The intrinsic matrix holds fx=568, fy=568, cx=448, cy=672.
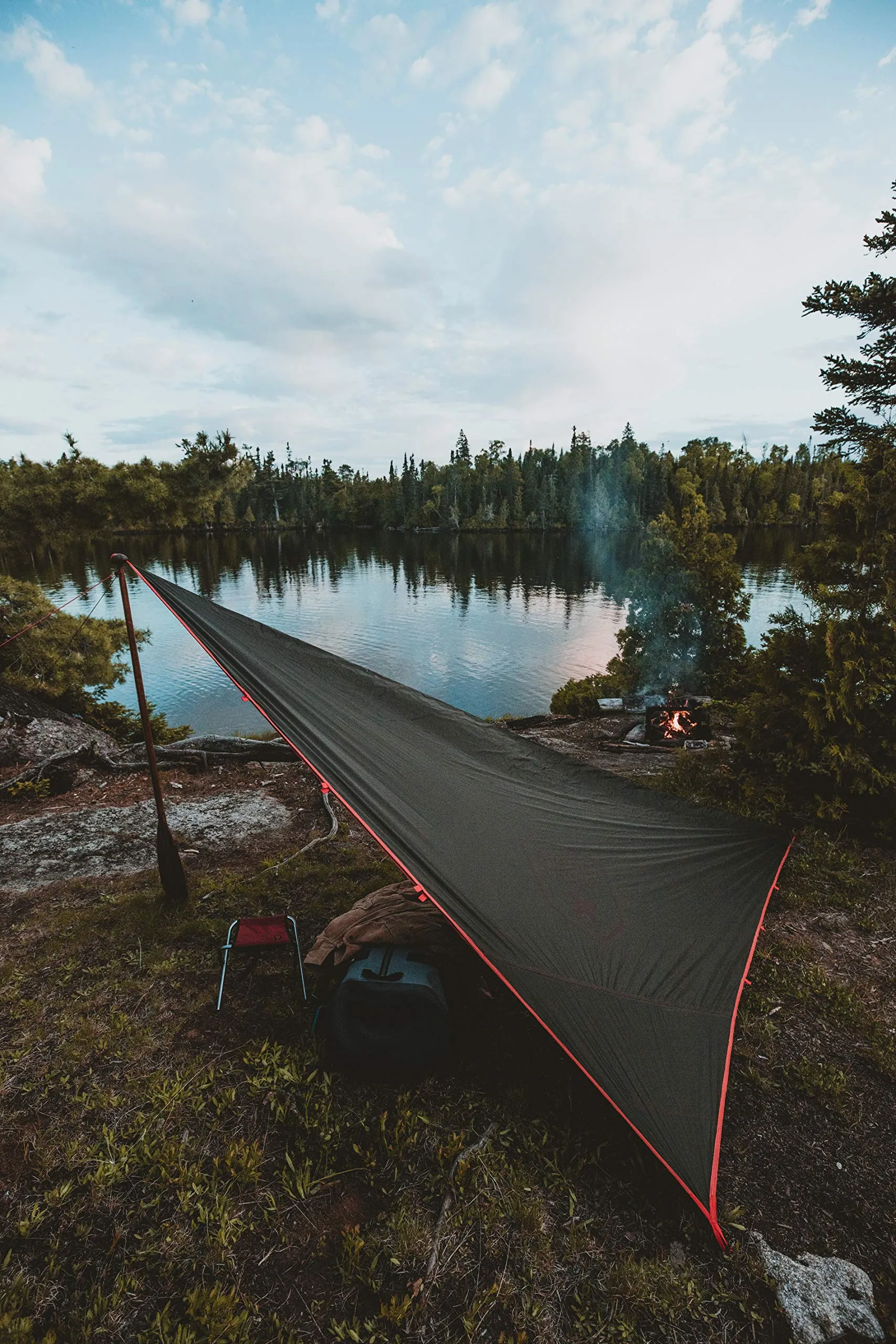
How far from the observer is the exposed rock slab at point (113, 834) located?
6.84 metres

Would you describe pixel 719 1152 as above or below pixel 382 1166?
above

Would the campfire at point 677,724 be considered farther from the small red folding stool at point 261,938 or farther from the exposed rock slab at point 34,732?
the exposed rock slab at point 34,732

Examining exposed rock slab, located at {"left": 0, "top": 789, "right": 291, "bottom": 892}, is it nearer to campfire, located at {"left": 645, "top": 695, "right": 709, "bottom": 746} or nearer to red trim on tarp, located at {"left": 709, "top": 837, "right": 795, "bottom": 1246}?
red trim on tarp, located at {"left": 709, "top": 837, "right": 795, "bottom": 1246}

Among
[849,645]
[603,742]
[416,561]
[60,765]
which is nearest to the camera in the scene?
[849,645]

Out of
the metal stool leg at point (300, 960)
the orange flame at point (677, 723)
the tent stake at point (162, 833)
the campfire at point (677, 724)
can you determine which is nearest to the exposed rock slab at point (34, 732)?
the tent stake at point (162, 833)

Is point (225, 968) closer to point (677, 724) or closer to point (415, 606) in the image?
point (677, 724)

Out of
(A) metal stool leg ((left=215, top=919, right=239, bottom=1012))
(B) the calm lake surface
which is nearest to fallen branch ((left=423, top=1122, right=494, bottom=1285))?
(A) metal stool leg ((left=215, top=919, right=239, bottom=1012))

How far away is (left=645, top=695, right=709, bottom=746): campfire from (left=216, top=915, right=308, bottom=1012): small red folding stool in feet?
30.7

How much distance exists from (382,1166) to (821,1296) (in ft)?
7.48

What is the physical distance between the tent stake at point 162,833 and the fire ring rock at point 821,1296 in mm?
5256

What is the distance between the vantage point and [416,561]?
65.6 m

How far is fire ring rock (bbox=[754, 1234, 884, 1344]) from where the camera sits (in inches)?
103

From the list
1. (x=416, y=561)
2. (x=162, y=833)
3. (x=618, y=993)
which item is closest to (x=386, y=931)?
(x=618, y=993)

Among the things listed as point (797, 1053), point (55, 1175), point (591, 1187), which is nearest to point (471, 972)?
point (591, 1187)
